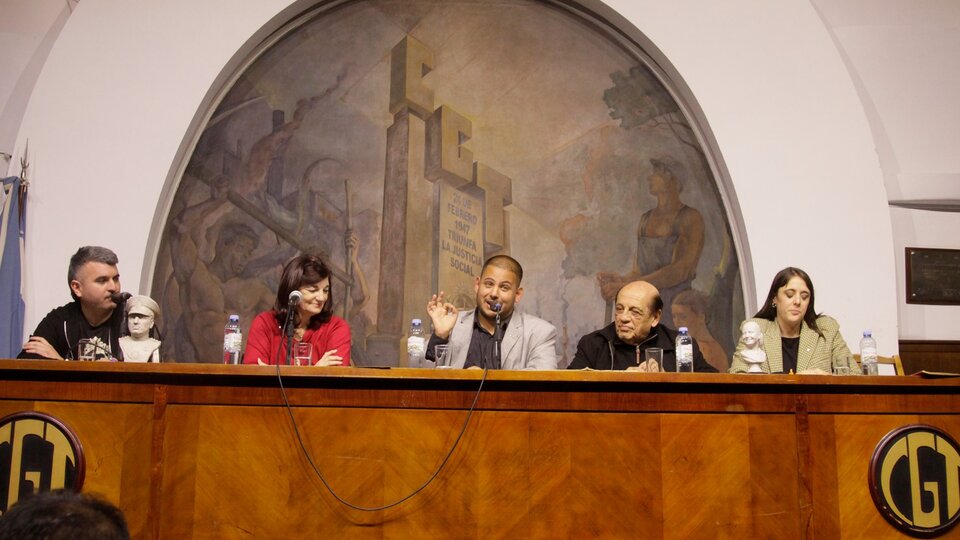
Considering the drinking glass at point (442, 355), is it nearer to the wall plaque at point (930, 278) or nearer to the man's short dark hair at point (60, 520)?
the man's short dark hair at point (60, 520)

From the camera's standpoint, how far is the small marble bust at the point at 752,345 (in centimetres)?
363

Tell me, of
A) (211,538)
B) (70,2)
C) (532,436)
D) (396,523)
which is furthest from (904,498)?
(70,2)

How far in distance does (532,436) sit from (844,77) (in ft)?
12.3

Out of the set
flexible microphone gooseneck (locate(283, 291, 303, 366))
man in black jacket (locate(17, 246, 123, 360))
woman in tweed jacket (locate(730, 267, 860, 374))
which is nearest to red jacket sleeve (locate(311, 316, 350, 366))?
flexible microphone gooseneck (locate(283, 291, 303, 366))

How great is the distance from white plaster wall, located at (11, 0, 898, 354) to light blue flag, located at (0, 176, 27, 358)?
7 cm

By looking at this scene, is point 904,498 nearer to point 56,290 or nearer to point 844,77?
point 844,77

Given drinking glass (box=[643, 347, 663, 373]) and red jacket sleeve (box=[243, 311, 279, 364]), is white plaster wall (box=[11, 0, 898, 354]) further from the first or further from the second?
drinking glass (box=[643, 347, 663, 373])

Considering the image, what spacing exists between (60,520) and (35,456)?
2.15 metres

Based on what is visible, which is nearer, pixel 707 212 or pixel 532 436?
pixel 532 436

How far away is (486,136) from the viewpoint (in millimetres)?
5566

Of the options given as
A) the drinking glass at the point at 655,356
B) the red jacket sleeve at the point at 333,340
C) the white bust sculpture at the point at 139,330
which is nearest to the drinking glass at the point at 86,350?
the white bust sculpture at the point at 139,330

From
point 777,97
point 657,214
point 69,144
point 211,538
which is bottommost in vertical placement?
point 211,538

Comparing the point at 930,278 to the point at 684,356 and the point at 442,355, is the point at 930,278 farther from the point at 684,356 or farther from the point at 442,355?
the point at 442,355

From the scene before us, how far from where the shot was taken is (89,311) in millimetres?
4000
